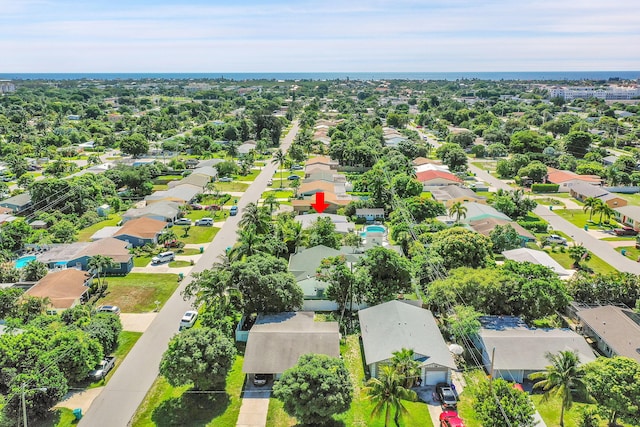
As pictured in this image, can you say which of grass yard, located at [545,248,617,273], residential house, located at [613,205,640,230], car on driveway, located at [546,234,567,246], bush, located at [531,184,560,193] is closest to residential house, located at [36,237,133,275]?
grass yard, located at [545,248,617,273]

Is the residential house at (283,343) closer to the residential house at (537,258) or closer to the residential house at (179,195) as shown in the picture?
the residential house at (537,258)

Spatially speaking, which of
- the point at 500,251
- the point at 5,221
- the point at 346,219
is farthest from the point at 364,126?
the point at 5,221

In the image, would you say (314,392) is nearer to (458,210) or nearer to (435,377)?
(435,377)

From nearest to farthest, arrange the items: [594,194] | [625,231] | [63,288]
Answer: 1. [63,288]
2. [625,231]
3. [594,194]

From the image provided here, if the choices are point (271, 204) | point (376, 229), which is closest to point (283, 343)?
point (376, 229)

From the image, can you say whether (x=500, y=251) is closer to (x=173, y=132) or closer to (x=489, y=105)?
(x=173, y=132)
